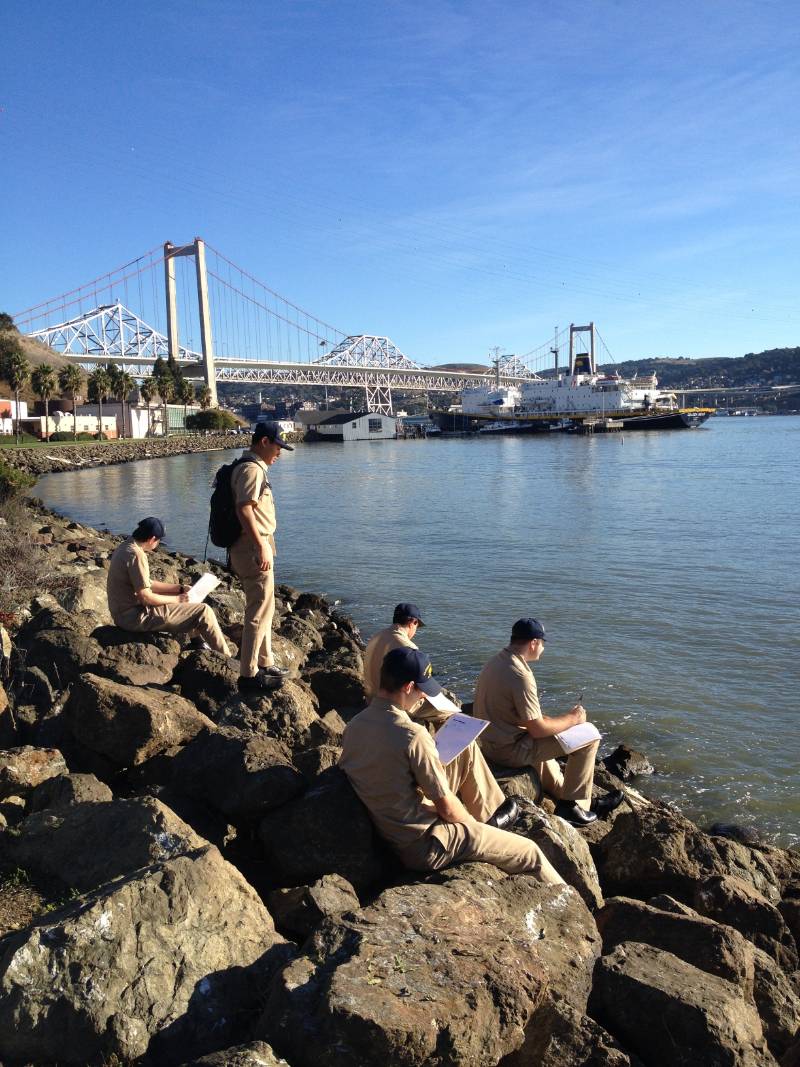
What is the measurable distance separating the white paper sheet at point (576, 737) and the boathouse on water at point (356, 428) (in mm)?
86363

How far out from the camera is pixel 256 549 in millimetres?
5465

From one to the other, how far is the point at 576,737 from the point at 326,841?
6.11ft

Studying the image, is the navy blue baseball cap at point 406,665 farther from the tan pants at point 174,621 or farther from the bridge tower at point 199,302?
the bridge tower at point 199,302

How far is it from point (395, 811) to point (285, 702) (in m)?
1.75

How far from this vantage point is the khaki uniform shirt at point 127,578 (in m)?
6.17

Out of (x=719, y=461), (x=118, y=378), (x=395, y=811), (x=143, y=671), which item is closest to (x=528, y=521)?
(x=143, y=671)

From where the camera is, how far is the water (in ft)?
Answer: 24.5

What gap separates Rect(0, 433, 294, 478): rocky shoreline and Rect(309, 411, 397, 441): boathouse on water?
51.9 feet

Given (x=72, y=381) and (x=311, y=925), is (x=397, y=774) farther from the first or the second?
(x=72, y=381)

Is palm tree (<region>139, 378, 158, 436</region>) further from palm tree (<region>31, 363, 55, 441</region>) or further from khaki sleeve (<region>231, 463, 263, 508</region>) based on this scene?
khaki sleeve (<region>231, 463, 263, 508</region>)

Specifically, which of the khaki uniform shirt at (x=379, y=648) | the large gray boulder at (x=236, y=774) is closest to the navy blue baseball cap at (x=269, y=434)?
the khaki uniform shirt at (x=379, y=648)

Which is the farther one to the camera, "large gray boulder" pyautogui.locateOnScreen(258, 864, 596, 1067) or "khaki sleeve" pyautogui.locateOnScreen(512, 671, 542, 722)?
"khaki sleeve" pyautogui.locateOnScreen(512, 671, 542, 722)

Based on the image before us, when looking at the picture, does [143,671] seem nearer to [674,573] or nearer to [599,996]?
[599,996]

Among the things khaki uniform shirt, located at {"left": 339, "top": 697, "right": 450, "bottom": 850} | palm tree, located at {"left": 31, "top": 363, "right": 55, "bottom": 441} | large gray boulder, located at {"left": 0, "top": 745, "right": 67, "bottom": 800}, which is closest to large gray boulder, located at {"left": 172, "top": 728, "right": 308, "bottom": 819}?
khaki uniform shirt, located at {"left": 339, "top": 697, "right": 450, "bottom": 850}
